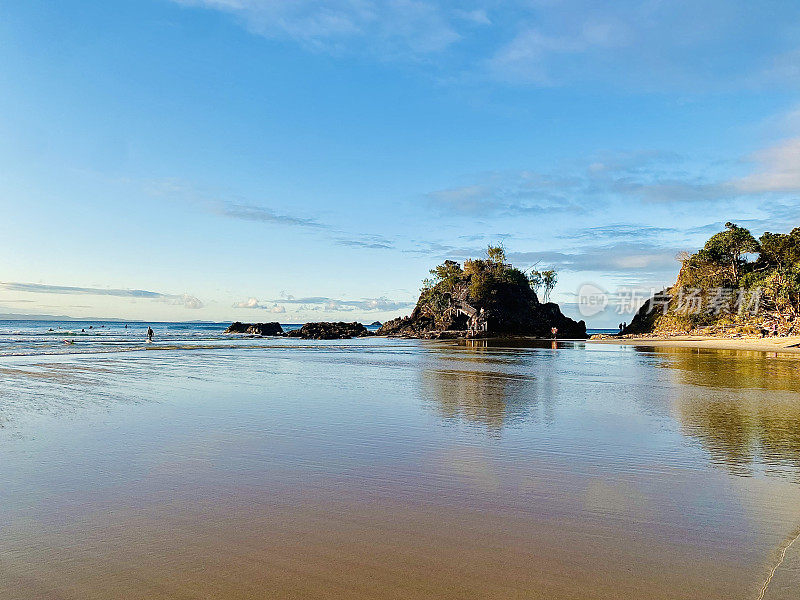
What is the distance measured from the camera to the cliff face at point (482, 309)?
293ft

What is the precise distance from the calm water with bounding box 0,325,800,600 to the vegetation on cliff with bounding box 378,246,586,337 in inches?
2968

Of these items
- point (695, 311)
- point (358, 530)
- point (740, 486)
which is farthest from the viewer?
point (695, 311)

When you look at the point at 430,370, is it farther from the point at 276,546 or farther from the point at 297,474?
the point at 276,546

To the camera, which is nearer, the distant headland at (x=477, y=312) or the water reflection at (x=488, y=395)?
the water reflection at (x=488, y=395)

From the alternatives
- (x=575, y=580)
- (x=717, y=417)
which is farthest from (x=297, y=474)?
(x=717, y=417)

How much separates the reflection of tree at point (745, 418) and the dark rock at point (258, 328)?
273 ft

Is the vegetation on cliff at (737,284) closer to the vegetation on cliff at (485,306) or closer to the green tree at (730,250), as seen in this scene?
the green tree at (730,250)

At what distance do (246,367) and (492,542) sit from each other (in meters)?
22.2

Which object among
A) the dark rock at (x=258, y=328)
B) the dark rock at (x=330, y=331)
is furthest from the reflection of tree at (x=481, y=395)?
the dark rock at (x=258, y=328)

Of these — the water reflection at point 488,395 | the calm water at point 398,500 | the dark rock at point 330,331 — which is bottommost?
the water reflection at point 488,395

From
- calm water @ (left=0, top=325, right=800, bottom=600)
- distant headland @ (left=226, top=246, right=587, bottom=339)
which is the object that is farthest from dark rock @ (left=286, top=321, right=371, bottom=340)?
calm water @ (left=0, top=325, right=800, bottom=600)

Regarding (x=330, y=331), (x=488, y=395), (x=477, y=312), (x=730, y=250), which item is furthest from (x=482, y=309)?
(x=488, y=395)

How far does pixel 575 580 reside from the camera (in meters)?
4.15

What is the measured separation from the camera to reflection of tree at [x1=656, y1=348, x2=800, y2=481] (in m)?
8.04
